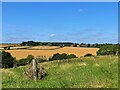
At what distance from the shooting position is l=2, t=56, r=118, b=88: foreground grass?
25.1 m

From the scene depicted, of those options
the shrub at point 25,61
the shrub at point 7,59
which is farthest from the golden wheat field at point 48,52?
the shrub at point 7,59

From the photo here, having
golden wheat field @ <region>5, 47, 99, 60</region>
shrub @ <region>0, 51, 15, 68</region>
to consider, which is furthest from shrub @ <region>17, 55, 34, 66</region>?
golden wheat field @ <region>5, 47, 99, 60</region>

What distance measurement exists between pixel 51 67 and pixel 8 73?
13.7 feet

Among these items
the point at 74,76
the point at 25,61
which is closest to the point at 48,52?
the point at 25,61

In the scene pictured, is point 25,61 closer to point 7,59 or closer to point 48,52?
point 7,59

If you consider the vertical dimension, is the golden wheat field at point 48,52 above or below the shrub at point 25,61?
above

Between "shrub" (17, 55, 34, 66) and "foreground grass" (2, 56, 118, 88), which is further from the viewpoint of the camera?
"shrub" (17, 55, 34, 66)

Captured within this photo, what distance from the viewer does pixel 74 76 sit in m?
27.4

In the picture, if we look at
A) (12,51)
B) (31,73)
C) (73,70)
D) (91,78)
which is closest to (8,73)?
(31,73)

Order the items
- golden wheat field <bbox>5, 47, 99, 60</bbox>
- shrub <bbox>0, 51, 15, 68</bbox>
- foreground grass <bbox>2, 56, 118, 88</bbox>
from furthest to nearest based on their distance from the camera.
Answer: golden wheat field <bbox>5, 47, 99, 60</bbox>
shrub <bbox>0, 51, 15, 68</bbox>
foreground grass <bbox>2, 56, 118, 88</bbox>

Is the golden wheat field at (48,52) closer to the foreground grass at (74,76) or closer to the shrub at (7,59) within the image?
the shrub at (7,59)

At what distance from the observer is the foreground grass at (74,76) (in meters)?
25.1

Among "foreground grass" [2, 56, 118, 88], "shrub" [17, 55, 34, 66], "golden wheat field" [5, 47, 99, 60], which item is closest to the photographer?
"foreground grass" [2, 56, 118, 88]

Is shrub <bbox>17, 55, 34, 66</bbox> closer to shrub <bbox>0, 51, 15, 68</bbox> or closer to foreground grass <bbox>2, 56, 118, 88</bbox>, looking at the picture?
shrub <bbox>0, 51, 15, 68</bbox>
